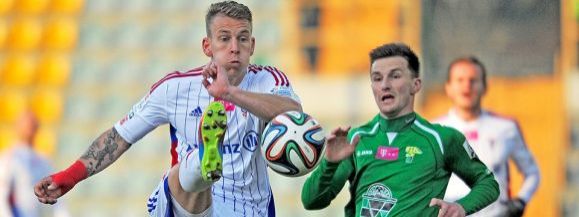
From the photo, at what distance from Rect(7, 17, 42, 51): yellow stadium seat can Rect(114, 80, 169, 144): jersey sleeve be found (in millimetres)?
14066

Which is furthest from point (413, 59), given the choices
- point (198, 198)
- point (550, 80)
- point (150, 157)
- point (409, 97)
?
point (150, 157)

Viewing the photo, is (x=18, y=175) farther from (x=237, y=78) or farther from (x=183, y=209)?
(x=237, y=78)

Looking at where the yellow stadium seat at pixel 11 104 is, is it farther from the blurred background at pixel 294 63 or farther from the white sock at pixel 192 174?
the white sock at pixel 192 174

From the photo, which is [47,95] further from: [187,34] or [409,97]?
[409,97]

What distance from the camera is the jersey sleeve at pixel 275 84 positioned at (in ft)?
20.0

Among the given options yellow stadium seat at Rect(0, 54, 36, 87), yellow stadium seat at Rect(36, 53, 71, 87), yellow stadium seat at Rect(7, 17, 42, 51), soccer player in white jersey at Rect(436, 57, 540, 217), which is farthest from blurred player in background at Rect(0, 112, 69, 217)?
yellow stadium seat at Rect(7, 17, 42, 51)

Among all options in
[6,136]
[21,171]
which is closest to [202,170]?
[21,171]

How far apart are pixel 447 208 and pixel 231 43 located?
1.25 m

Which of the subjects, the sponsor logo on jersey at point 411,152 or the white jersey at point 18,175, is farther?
the white jersey at point 18,175

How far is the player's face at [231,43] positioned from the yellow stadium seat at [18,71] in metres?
14.0

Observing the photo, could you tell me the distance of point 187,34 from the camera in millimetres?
19422

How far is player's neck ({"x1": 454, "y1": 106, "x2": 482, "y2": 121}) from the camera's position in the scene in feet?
30.5

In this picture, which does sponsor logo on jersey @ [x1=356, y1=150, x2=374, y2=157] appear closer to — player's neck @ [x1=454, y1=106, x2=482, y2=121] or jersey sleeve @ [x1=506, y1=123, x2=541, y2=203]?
player's neck @ [x1=454, y1=106, x2=482, y2=121]

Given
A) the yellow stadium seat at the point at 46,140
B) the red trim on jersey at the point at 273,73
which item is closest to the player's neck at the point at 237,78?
the red trim on jersey at the point at 273,73
